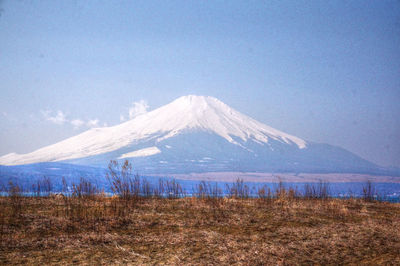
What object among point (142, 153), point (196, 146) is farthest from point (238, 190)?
point (196, 146)

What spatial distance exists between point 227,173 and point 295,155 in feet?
133

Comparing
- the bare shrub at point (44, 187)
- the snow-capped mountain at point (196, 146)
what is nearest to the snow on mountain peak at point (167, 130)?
the snow-capped mountain at point (196, 146)

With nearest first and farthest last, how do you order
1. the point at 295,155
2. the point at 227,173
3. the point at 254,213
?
the point at 254,213
the point at 227,173
the point at 295,155

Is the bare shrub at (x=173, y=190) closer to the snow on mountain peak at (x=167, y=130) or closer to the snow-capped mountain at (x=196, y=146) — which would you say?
the snow-capped mountain at (x=196, y=146)

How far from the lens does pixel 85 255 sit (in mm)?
6793

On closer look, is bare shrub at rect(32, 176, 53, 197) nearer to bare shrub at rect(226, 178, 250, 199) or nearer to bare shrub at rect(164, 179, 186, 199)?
bare shrub at rect(164, 179, 186, 199)

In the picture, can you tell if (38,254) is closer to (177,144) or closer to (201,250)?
(201,250)

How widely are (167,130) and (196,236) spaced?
109778 mm

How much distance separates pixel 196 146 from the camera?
112 m

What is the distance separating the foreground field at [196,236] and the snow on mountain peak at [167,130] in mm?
96209

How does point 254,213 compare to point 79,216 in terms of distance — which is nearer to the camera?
point 79,216

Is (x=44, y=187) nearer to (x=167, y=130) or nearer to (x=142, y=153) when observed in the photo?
(x=142, y=153)

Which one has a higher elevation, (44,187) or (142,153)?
(142,153)

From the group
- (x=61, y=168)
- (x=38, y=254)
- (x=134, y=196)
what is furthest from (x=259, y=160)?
(x=38, y=254)
